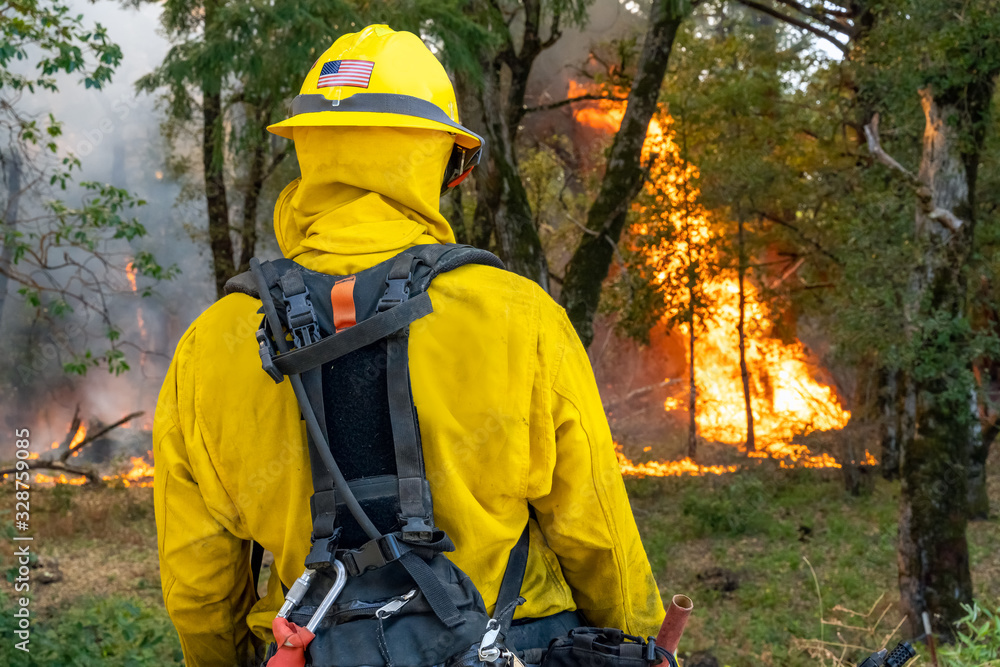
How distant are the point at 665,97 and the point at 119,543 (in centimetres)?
1185

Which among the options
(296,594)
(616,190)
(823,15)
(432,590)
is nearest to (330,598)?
(296,594)

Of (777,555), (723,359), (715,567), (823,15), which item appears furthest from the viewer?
(723,359)

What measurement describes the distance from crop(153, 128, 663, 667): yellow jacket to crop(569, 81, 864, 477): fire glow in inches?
526

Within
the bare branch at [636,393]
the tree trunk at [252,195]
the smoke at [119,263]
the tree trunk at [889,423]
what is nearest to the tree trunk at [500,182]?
the tree trunk at [252,195]

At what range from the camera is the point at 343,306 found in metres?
1.52

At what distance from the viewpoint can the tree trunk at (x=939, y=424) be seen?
7.55 m

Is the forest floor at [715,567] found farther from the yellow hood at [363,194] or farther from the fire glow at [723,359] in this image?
the yellow hood at [363,194]

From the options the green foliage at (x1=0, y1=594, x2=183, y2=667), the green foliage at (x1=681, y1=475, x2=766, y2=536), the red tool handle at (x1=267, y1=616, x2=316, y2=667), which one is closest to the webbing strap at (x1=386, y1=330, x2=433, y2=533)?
the red tool handle at (x1=267, y1=616, x2=316, y2=667)

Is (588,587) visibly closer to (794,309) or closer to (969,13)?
(969,13)

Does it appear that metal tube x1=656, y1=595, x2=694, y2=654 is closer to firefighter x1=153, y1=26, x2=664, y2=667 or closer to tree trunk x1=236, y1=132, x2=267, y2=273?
firefighter x1=153, y1=26, x2=664, y2=667

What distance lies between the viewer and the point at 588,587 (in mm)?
1800

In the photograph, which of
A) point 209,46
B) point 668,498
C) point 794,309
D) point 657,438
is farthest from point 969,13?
point 657,438

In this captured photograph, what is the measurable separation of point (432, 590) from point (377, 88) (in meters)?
1.00

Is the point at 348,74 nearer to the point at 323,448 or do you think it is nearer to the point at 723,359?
the point at 323,448
